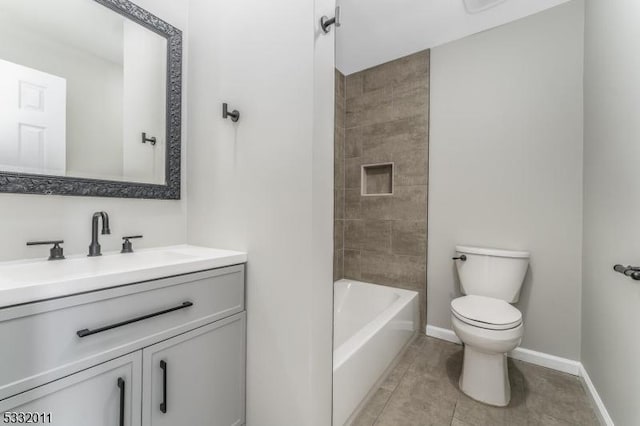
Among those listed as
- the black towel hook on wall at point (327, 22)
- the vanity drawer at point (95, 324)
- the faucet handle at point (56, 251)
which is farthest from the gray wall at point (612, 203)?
the faucet handle at point (56, 251)

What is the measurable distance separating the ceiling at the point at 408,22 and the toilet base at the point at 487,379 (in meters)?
2.22

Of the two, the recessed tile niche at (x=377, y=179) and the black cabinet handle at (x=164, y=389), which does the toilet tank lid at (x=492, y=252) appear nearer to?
the recessed tile niche at (x=377, y=179)

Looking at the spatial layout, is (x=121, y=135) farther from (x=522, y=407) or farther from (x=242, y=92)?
(x=522, y=407)

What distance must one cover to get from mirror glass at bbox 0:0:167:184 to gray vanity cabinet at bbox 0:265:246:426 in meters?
0.67

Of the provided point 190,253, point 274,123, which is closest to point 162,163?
point 190,253

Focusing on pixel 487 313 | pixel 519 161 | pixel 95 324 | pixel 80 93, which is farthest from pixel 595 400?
pixel 80 93

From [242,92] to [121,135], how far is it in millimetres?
627

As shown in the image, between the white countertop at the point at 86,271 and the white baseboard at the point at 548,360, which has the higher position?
the white countertop at the point at 86,271

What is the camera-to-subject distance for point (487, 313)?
1.57 metres

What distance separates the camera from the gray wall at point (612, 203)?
3.63ft

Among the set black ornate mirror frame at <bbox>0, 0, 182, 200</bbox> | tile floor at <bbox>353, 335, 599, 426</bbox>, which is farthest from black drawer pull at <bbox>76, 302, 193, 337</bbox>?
tile floor at <bbox>353, 335, 599, 426</bbox>

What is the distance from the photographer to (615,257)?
126 centimetres

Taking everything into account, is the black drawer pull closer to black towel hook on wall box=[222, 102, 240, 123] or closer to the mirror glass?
the mirror glass

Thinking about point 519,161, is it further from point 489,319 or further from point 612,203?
point 489,319
